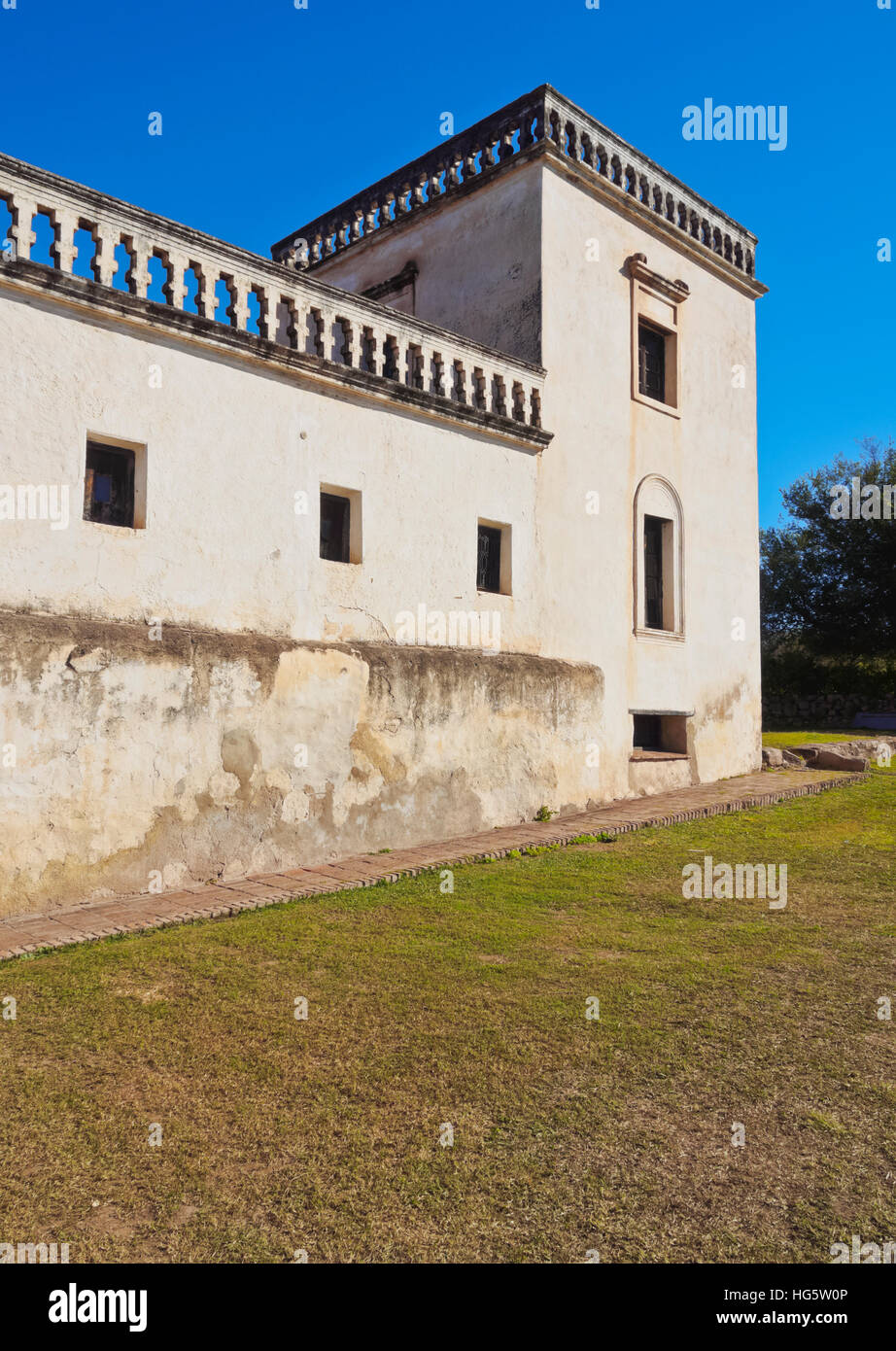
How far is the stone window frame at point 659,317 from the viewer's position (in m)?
12.9

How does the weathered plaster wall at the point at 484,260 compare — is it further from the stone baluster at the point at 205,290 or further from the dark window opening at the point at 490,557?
the stone baluster at the point at 205,290

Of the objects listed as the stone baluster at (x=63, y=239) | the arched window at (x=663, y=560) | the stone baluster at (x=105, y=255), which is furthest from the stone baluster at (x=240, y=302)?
the arched window at (x=663, y=560)

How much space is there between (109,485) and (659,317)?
9.17m

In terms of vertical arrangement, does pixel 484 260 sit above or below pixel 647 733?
above

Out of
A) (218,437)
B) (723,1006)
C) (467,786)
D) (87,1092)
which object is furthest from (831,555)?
(87,1092)

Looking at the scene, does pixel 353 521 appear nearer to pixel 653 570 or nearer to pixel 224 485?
pixel 224 485

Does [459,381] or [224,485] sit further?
[459,381]

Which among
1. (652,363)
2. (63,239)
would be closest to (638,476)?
(652,363)

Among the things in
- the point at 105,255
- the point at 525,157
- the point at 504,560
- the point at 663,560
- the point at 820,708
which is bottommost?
the point at 820,708

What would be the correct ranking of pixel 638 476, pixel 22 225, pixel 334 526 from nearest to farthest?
pixel 22 225 < pixel 334 526 < pixel 638 476

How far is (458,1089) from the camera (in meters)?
3.63

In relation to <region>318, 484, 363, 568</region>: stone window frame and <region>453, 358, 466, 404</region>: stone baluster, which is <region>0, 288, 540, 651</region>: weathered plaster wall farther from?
<region>453, 358, 466, 404</region>: stone baluster

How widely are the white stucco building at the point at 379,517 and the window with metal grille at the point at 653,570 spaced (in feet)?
0.22

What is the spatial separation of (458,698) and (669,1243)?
728cm
